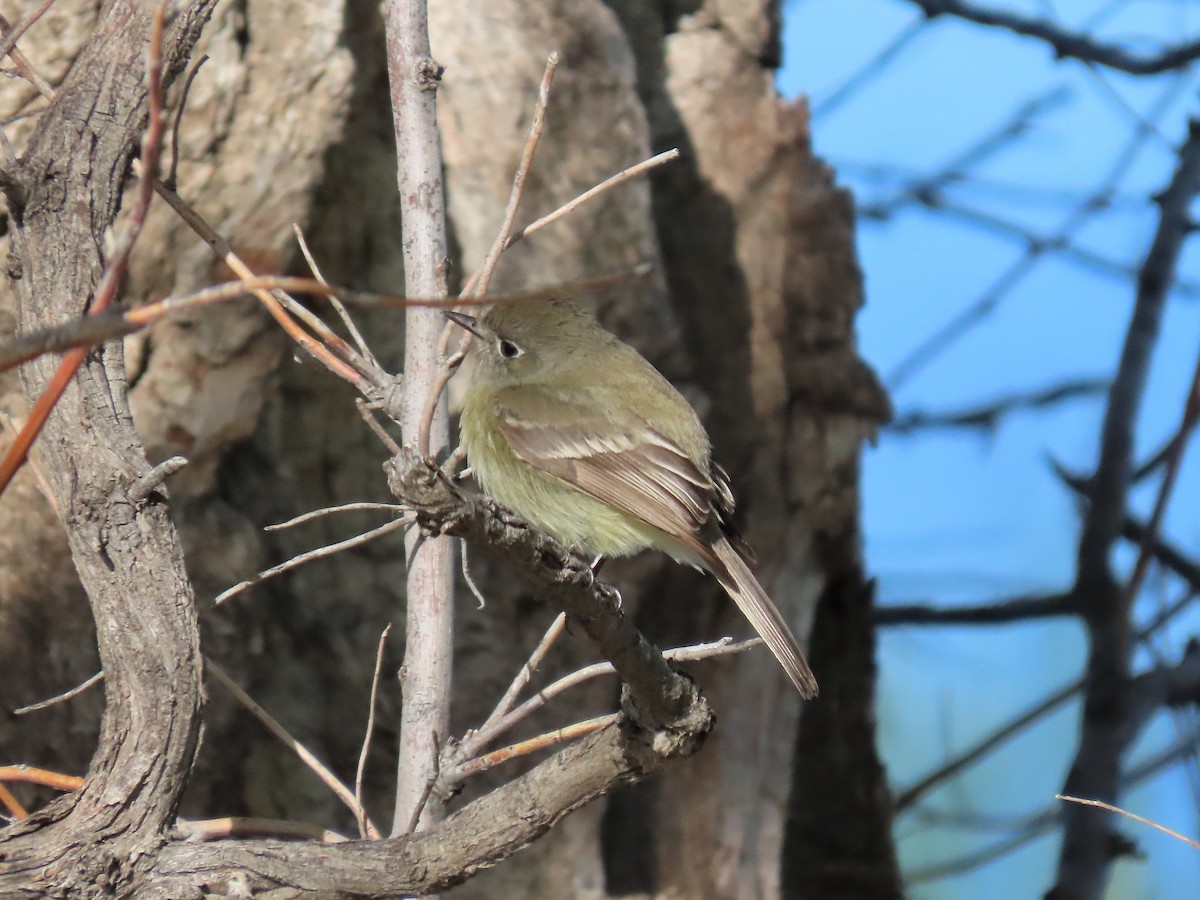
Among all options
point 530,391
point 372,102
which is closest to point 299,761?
point 530,391

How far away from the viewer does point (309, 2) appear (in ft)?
Result: 12.9

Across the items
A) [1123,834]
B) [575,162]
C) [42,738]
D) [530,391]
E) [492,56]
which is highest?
[492,56]

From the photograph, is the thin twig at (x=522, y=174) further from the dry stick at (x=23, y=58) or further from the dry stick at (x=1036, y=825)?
the dry stick at (x=1036, y=825)

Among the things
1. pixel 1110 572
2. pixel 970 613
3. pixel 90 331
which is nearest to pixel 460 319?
pixel 90 331

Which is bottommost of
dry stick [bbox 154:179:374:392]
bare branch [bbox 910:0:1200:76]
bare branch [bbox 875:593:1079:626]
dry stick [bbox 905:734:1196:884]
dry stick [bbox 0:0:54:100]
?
dry stick [bbox 905:734:1196:884]

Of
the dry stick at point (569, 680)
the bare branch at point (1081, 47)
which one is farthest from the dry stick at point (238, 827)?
the bare branch at point (1081, 47)

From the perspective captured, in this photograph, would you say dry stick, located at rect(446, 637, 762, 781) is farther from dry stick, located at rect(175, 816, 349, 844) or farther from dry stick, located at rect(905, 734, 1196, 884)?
dry stick, located at rect(905, 734, 1196, 884)

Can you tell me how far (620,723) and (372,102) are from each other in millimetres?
2612

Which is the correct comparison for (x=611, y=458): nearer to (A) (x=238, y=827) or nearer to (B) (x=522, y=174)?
(B) (x=522, y=174)

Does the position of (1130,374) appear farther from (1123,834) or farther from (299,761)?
(299,761)

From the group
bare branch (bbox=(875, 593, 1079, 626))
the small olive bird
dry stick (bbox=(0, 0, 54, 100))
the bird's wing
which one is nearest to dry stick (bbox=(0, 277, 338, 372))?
dry stick (bbox=(0, 0, 54, 100))

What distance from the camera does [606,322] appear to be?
4562 mm

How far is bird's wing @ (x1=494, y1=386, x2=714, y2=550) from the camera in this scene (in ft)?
10.2

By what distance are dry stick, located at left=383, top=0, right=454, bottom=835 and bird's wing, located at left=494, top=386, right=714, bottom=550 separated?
0.55m
